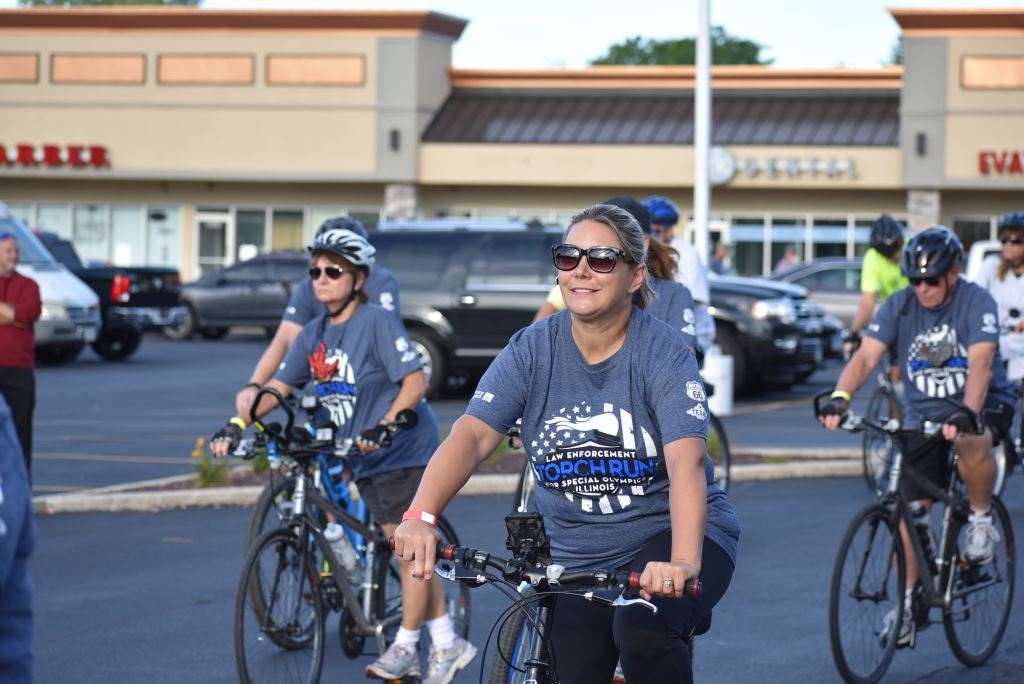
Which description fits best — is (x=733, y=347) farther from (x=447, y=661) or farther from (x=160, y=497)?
(x=447, y=661)

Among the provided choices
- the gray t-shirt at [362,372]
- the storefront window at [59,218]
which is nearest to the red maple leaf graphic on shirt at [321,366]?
the gray t-shirt at [362,372]

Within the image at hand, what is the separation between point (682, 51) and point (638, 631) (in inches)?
2974

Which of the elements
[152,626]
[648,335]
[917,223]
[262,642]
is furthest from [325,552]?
[917,223]

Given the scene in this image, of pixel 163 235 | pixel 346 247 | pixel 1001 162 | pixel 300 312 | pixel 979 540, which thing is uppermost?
pixel 1001 162

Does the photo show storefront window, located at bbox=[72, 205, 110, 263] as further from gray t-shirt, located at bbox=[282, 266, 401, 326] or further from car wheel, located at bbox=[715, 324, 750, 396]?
gray t-shirt, located at bbox=[282, 266, 401, 326]

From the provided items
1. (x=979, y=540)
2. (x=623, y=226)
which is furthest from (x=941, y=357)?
(x=623, y=226)

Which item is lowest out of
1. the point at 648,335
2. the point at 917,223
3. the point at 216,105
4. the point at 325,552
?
the point at 325,552

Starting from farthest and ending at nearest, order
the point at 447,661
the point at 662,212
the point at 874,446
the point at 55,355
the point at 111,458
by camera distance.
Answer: the point at 55,355, the point at 111,458, the point at 874,446, the point at 662,212, the point at 447,661

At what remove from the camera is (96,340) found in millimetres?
25688

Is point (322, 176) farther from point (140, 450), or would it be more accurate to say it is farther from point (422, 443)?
point (422, 443)

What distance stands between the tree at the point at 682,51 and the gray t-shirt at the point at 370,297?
6995cm

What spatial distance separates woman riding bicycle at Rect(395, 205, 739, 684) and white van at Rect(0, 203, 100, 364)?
63.2ft

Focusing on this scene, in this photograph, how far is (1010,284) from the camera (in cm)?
1063

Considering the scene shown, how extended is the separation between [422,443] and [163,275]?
68.0ft
